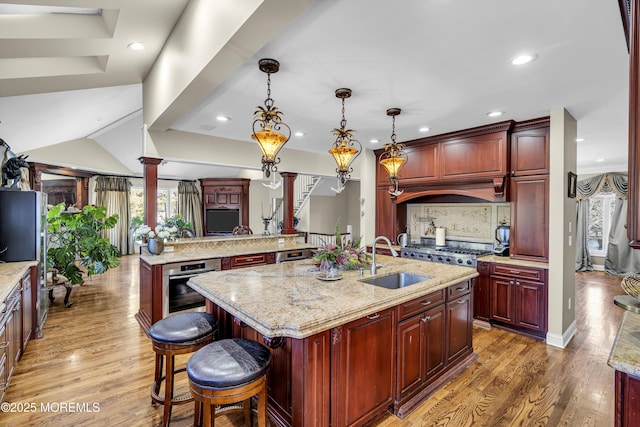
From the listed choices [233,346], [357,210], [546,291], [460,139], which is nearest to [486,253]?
[546,291]

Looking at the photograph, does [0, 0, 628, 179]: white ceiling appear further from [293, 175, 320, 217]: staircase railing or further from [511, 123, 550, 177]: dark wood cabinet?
[293, 175, 320, 217]: staircase railing

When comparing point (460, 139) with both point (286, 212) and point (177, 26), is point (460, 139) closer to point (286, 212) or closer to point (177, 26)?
point (286, 212)

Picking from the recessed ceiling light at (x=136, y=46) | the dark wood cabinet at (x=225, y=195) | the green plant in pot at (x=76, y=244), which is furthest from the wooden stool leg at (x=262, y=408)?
the dark wood cabinet at (x=225, y=195)

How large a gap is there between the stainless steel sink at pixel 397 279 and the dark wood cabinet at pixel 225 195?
7189 millimetres

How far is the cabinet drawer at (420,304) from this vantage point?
2166mm

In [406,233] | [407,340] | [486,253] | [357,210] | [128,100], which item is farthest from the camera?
[357,210]

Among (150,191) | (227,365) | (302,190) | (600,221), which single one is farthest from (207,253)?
(600,221)

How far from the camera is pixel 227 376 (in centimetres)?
149

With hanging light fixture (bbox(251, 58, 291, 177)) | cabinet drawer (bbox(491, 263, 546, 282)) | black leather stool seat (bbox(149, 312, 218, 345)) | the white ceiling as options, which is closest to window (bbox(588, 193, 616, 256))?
the white ceiling

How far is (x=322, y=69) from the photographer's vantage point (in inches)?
98.0

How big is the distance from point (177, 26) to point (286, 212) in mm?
3426

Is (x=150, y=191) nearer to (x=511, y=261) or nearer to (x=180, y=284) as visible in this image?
(x=180, y=284)

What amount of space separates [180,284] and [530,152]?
456 cm

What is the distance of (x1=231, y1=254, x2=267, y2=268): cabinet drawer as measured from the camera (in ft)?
13.3
